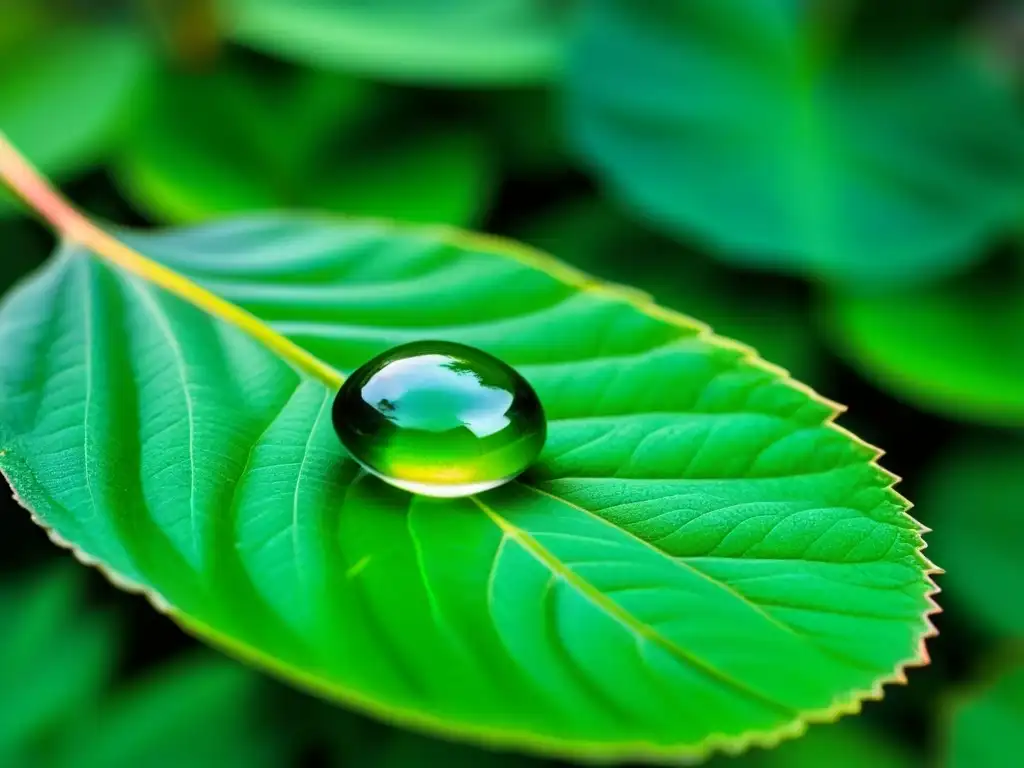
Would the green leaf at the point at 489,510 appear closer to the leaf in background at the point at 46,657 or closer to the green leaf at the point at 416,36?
the leaf in background at the point at 46,657

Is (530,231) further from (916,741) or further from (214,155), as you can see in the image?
(916,741)

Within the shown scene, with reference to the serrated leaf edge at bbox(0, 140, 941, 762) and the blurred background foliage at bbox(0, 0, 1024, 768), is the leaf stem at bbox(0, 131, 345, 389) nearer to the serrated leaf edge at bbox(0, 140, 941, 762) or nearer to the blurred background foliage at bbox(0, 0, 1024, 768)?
the serrated leaf edge at bbox(0, 140, 941, 762)

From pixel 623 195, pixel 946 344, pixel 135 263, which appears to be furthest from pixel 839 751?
pixel 135 263

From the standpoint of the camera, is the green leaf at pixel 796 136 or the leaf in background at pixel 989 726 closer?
the leaf in background at pixel 989 726

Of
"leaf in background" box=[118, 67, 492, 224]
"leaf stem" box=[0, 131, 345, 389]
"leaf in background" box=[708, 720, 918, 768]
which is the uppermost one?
"leaf stem" box=[0, 131, 345, 389]

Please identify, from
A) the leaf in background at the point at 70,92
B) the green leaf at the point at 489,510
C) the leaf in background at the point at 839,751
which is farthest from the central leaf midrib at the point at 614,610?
the leaf in background at the point at 70,92

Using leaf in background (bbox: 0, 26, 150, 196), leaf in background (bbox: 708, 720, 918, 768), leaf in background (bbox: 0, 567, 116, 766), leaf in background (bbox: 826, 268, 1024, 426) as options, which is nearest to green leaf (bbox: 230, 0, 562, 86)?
leaf in background (bbox: 0, 26, 150, 196)
